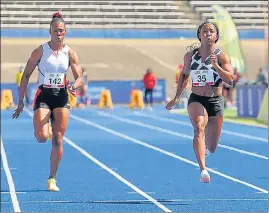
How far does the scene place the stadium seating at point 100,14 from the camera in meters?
60.9

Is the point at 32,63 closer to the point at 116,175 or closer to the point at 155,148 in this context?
the point at 116,175

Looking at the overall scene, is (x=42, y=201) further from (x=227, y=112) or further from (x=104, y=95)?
(x=104, y=95)

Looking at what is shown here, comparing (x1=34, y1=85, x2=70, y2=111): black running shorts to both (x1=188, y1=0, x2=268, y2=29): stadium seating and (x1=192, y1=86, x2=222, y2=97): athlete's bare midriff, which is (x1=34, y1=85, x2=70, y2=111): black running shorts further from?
(x1=188, y1=0, x2=268, y2=29): stadium seating

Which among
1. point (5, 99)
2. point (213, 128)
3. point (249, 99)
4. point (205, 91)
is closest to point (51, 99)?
point (205, 91)

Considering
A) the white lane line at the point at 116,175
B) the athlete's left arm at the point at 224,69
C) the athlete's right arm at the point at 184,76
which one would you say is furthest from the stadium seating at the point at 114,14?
the athlete's left arm at the point at 224,69

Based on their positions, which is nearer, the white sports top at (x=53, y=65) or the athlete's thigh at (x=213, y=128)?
the white sports top at (x=53, y=65)

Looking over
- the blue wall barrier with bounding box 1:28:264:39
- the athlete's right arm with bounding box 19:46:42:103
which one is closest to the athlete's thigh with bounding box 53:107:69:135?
the athlete's right arm with bounding box 19:46:42:103

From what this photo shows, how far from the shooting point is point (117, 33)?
5816 centimetres

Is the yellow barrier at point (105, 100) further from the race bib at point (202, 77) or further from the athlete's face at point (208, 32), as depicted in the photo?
the athlete's face at point (208, 32)

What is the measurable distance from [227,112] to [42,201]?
25.1 meters

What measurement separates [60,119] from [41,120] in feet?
0.70

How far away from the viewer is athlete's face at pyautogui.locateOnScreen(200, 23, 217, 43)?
31.0ft

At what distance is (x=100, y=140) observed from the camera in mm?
21547

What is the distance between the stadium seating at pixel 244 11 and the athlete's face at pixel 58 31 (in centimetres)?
5257
